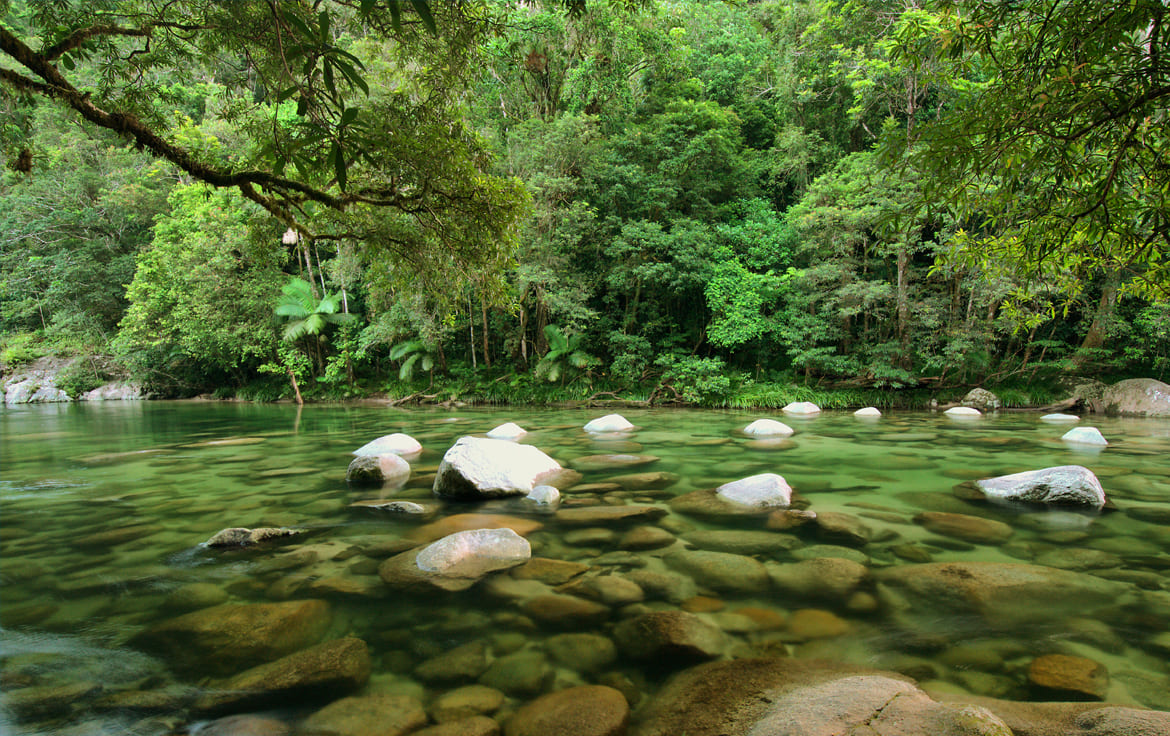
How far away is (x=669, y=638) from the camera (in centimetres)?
241

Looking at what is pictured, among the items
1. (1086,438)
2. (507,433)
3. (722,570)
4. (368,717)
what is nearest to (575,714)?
(368,717)

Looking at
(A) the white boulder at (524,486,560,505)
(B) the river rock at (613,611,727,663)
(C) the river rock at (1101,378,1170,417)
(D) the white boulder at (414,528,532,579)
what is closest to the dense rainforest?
(C) the river rock at (1101,378,1170,417)

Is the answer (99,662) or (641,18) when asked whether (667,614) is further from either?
(641,18)

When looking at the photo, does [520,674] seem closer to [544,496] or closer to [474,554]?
[474,554]

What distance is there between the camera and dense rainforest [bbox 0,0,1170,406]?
2822 millimetres

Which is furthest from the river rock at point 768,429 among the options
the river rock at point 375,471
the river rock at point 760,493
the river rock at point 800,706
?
the river rock at point 800,706

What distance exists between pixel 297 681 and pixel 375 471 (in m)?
3.74

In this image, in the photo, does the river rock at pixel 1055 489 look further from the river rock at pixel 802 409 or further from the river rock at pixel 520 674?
the river rock at pixel 802 409

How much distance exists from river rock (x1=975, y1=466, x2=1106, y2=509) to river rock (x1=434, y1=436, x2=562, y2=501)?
428 centimetres

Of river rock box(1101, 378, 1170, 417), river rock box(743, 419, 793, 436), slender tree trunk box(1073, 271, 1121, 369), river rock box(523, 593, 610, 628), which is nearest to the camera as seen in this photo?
river rock box(523, 593, 610, 628)

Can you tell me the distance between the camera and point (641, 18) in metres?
14.3

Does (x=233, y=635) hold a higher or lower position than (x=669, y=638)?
higher

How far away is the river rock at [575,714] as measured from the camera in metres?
1.84

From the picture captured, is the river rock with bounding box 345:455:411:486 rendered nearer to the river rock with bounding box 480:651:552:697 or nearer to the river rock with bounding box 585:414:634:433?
the river rock with bounding box 480:651:552:697
